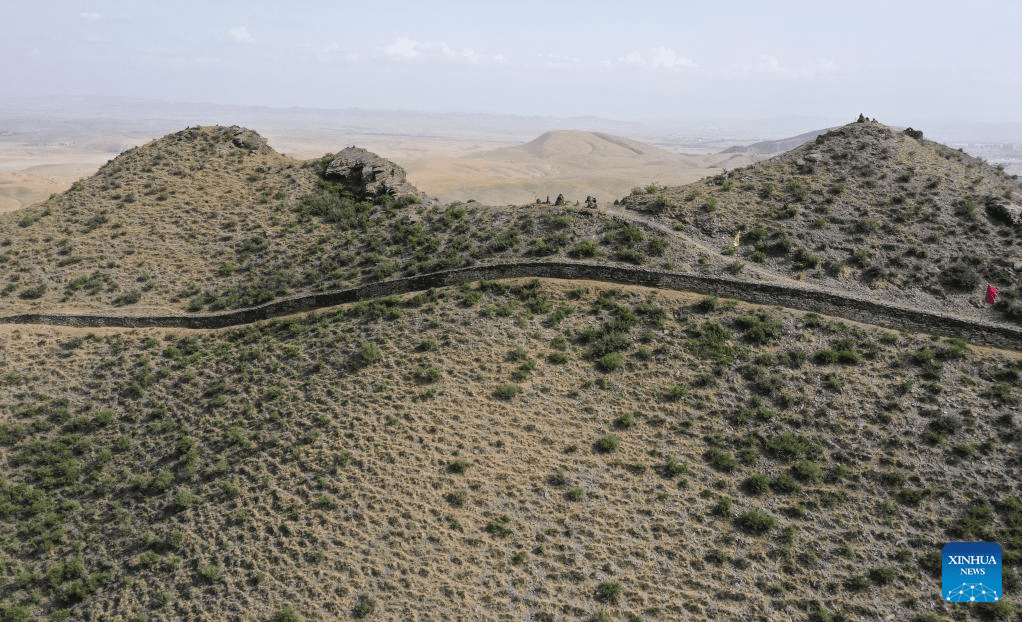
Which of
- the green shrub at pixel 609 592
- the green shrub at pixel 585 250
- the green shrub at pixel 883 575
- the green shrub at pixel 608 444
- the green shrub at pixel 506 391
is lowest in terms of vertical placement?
the green shrub at pixel 609 592

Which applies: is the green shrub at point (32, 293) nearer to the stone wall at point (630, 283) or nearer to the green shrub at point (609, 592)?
the stone wall at point (630, 283)

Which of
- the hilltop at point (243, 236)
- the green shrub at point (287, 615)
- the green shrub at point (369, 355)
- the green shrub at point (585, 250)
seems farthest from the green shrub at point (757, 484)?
the green shrub at point (369, 355)

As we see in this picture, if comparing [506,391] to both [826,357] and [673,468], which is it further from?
[826,357]

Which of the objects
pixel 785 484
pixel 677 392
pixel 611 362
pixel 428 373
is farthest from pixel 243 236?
pixel 785 484

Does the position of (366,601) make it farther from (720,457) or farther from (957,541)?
(957,541)

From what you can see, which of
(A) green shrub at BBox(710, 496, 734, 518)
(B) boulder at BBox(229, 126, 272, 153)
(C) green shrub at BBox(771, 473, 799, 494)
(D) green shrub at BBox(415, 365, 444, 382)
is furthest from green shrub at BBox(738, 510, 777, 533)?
(B) boulder at BBox(229, 126, 272, 153)
